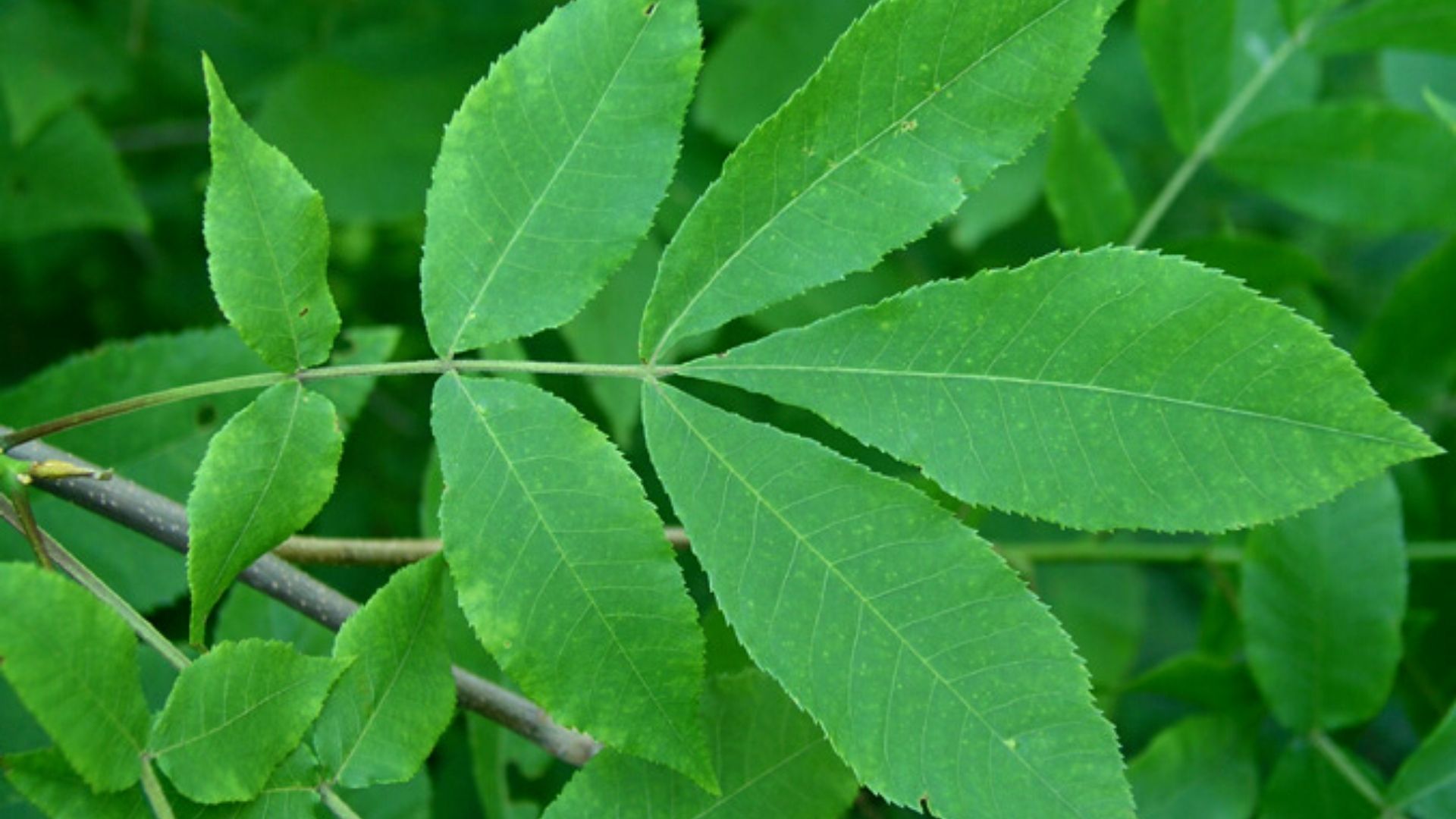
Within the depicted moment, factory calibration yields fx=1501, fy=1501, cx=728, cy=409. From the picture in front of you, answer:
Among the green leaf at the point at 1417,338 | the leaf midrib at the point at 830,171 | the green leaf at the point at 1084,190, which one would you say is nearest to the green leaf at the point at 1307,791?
the green leaf at the point at 1417,338

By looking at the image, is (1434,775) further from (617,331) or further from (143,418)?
(143,418)

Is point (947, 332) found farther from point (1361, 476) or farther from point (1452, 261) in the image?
point (1452, 261)

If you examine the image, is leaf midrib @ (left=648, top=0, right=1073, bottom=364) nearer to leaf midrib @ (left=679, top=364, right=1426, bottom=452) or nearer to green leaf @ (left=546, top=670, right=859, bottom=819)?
leaf midrib @ (left=679, top=364, right=1426, bottom=452)

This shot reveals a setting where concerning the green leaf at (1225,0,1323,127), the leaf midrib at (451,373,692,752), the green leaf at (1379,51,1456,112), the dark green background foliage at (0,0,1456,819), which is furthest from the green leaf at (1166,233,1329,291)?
the leaf midrib at (451,373,692,752)

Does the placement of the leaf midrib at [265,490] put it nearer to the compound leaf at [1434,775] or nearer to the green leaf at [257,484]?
the green leaf at [257,484]

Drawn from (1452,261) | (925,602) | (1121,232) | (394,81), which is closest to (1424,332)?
(1452,261)

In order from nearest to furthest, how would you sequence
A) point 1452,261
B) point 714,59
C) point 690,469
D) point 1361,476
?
1. point 1361,476
2. point 690,469
3. point 1452,261
4. point 714,59
